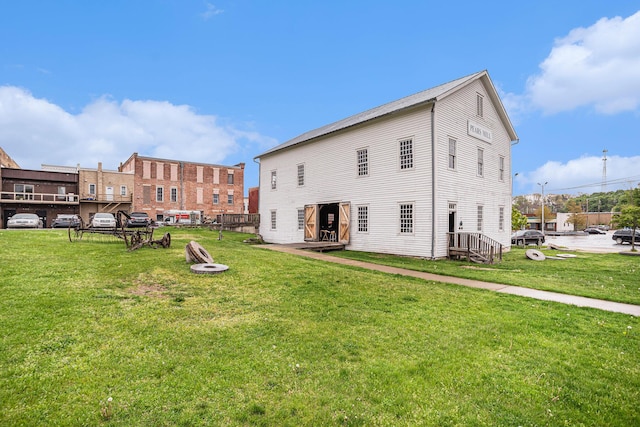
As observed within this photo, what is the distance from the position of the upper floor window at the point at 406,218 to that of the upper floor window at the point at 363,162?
3106mm

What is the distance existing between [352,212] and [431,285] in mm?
10288

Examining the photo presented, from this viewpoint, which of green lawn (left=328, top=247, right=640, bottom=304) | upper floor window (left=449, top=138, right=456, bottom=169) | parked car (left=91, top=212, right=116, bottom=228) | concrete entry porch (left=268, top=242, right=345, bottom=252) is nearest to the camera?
green lawn (left=328, top=247, right=640, bottom=304)

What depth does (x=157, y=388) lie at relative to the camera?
3529 mm

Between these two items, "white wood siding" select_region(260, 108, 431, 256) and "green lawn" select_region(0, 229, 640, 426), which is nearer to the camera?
"green lawn" select_region(0, 229, 640, 426)

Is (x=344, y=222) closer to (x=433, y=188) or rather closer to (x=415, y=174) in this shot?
(x=415, y=174)

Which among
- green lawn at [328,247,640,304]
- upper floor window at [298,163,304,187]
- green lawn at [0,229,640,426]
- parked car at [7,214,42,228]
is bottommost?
green lawn at [328,247,640,304]

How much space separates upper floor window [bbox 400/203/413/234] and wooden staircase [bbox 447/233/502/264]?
185cm

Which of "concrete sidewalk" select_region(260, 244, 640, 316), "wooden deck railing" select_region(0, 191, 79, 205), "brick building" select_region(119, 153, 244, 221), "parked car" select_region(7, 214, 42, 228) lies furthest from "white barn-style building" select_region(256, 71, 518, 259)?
"wooden deck railing" select_region(0, 191, 79, 205)

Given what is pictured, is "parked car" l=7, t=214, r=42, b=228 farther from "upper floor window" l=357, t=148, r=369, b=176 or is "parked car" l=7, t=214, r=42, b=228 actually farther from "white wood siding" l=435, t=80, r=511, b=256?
"white wood siding" l=435, t=80, r=511, b=256

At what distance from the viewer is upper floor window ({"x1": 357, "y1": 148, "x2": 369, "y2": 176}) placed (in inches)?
722

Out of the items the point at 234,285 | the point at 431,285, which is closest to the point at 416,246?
the point at 431,285

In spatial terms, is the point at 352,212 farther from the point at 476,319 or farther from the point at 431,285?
the point at 476,319

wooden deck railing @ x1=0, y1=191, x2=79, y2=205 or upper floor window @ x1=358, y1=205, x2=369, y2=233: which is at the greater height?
wooden deck railing @ x1=0, y1=191, x2=79, y2=205

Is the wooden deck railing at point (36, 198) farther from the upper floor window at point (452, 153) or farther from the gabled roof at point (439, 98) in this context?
the upper floor window at point (452, 153)
